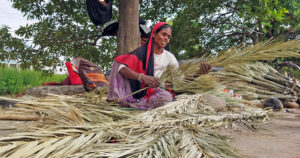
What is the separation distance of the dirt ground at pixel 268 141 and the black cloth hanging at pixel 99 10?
13.3ft

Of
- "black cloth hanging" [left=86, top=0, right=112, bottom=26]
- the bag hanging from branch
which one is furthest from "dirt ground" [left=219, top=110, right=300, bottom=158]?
"black cloth hanging" [left=86, top=0, right=112, bottom=26]

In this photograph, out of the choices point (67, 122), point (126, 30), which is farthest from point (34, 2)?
point (67, 122)

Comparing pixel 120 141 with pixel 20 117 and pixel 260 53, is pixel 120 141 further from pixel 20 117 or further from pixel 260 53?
pixel 260 53

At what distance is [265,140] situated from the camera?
1.91 metres

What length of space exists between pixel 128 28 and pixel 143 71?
6.75ft

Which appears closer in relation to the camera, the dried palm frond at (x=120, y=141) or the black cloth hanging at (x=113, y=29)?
the dried palm frond at (x=120, y=141)

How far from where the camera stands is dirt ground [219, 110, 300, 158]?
5.06 ft

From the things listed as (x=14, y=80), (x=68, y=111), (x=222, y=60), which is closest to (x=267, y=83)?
(x=222, y=60)

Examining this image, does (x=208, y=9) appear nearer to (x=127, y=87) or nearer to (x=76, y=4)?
(x=76, y=4)

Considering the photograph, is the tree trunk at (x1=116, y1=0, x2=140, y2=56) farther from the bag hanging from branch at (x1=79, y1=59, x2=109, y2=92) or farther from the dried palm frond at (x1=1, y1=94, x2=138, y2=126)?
the dried palm frond at (x1=1, y1=94, x2=138, y2=126)

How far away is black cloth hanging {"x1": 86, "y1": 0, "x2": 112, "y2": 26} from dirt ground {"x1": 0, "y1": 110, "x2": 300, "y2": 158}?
11.5 ft

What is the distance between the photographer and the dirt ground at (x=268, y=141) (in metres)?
1.54

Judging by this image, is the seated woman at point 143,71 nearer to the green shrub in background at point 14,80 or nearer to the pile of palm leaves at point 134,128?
the pile of palm leaves at point 134,128

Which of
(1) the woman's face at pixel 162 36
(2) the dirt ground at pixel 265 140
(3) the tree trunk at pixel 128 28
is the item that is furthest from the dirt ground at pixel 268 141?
(3) the tree trunk at pixel 128 28
